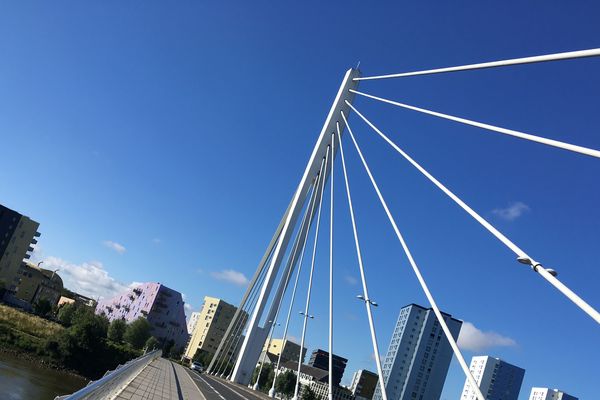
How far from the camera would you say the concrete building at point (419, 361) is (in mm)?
143000

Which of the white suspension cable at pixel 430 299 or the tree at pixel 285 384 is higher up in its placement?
the white suspension cable at pixel 430 299

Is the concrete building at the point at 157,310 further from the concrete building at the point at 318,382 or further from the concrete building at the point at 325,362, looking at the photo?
the concrete building at the point at 325,362

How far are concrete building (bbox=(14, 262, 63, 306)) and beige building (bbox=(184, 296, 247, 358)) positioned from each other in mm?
36364

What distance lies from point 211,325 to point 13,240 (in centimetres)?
5385

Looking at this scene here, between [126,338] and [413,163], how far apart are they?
315ft

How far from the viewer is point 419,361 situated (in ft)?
470

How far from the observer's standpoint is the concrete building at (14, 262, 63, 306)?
126269 mm

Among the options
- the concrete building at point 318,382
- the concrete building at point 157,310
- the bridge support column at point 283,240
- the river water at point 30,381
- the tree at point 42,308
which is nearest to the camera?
the bridge support column at point 283,240

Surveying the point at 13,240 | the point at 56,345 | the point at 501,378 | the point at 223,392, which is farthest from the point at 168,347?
the point at 501,378

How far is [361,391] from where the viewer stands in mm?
159625

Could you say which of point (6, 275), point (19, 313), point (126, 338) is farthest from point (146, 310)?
Result: point (19, 313)

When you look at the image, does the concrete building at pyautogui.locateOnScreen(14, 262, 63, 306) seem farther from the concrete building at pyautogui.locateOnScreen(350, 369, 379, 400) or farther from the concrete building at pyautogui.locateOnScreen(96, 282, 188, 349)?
the concrete building at pyautogui.locateOnScreen(350, 369, 379, 400)

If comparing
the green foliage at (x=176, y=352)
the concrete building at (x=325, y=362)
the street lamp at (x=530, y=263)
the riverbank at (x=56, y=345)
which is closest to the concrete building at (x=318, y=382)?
the concrete building at (x=325, y=362)

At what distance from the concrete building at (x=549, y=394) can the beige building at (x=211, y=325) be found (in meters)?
84.6
